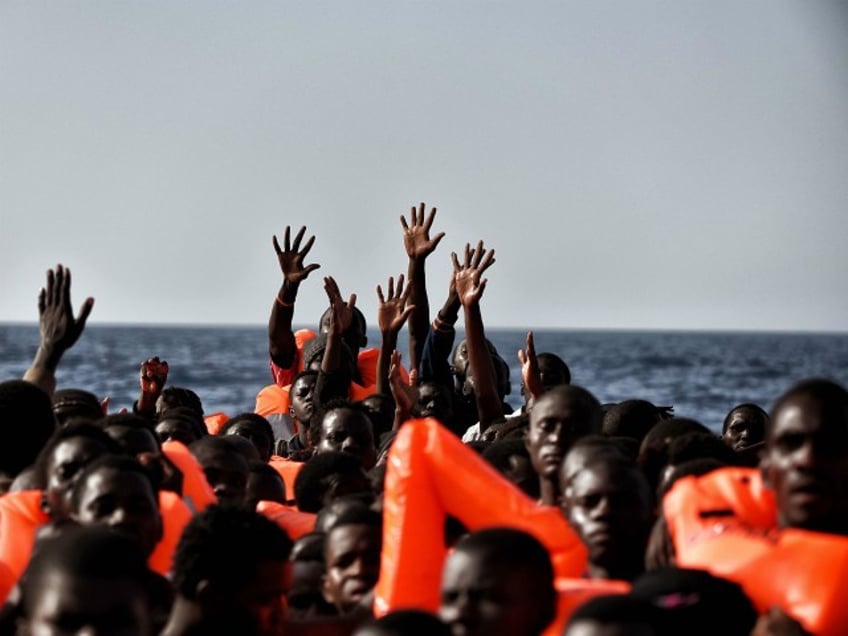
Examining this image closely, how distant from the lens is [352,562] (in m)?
6.68

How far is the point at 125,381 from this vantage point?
4059 centimetres

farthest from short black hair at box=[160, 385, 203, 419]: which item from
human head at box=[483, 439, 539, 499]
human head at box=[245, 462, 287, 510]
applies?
human head at box=[483, 439, 539, 499]

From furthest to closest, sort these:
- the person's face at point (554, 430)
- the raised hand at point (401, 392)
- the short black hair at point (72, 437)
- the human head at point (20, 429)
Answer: the raised hand at point (401, 392) → the human head at point (20, 429) → the person's face at point (554, 430) → the short black hair at point (72, 437)

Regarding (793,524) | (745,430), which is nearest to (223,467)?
(745,430)

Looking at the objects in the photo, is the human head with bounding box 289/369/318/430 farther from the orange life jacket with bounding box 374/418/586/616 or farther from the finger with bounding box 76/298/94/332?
the orange life jacket with bounding box 374/418/586/616

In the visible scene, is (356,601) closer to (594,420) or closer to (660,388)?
(594,420)

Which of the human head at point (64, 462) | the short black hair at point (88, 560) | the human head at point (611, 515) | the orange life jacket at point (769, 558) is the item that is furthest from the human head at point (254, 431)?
the short black hair at point (88, 560)

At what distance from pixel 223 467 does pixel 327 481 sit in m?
0.45

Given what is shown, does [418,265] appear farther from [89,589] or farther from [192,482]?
[89,589]

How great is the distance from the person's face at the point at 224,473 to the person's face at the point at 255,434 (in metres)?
1.91

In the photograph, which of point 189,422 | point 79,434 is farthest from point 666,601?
point 189,422

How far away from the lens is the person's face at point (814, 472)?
225 inches

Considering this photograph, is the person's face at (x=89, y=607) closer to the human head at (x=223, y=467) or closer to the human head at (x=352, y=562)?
the human head at (x=352, y=562)

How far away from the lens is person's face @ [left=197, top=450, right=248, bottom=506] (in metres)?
8.20
